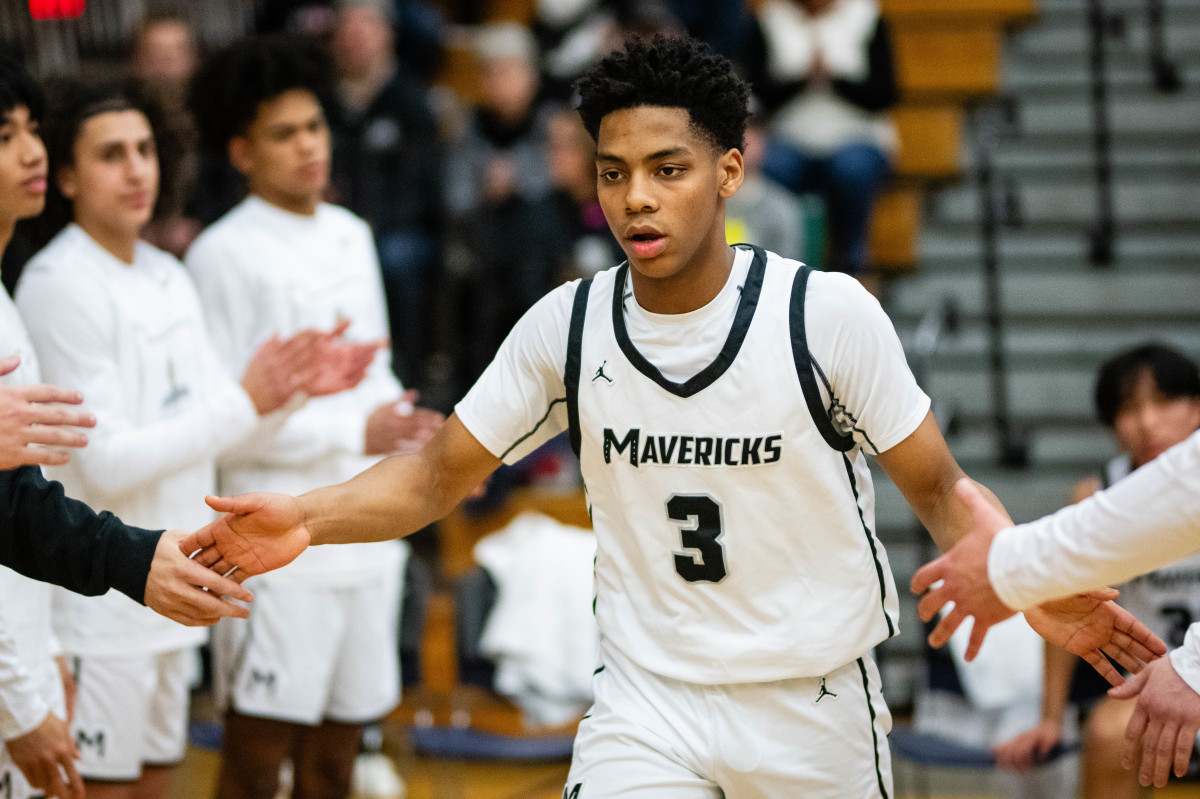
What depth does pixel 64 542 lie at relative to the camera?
3.13m

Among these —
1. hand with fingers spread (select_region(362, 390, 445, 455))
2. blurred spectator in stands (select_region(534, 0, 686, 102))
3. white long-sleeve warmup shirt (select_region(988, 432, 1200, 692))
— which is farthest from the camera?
blurred spectator in stands (select_region(534, 0, 686, 102))

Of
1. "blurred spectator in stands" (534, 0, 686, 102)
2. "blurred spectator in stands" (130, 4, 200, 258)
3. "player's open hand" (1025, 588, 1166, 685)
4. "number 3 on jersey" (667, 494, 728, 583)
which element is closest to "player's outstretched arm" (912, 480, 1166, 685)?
"player's open hand" (1025, 588, 1166, 685)

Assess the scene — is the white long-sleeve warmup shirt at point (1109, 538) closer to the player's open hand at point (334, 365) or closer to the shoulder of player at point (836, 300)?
the shoulder of player at point (836, 300)

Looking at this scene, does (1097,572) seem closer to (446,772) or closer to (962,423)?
(446,772)

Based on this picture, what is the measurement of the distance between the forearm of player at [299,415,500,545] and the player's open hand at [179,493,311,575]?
0.04 meters

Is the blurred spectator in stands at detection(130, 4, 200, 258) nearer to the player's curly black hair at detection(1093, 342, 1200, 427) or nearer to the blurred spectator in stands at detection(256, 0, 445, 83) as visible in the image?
the blurred spectator in stands at detection(256, 0, 445, 83)

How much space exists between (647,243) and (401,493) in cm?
84

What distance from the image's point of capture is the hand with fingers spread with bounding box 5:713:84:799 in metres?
3.31

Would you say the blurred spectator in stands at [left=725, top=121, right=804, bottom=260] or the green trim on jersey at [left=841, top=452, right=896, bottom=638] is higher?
the blurred spectator in stands at [left=725, top=121, right=804, bottom=260]

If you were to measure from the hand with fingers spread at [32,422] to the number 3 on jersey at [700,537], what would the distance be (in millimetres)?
1356

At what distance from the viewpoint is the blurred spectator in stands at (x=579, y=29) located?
8266mm

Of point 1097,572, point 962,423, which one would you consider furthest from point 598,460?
point 962,423

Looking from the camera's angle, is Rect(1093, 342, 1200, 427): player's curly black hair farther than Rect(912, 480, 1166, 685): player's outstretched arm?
Yes

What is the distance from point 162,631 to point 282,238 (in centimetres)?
135
